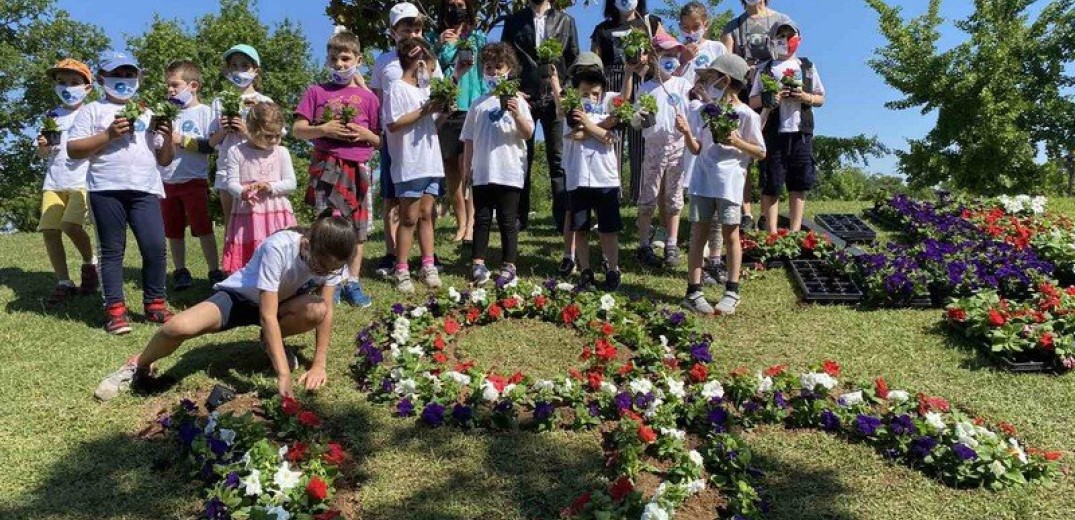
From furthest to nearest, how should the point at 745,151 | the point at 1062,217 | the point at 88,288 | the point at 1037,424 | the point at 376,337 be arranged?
the point at 1062,217 < the point at 88,288 < the point at 745,151 < the point at 376,337 < the point at 1037,424

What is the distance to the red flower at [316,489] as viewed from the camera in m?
3.33

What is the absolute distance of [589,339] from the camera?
5609 mm

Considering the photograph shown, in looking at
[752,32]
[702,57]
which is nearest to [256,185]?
[702,57]

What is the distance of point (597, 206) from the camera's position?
6668 millimetres

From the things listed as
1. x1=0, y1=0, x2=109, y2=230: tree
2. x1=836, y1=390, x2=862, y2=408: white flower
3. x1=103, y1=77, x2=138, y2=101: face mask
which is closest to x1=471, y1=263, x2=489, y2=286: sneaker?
x1=103, y1=77, x2=138, y2=101: face mask

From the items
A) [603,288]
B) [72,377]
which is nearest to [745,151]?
[603,288]

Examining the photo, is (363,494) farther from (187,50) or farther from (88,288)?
(187,50)

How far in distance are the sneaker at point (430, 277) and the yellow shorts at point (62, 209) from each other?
3.00 meters

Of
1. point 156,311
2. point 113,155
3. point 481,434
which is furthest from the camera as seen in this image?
point 156,311

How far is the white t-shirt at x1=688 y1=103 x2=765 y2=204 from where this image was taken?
599 centimetres

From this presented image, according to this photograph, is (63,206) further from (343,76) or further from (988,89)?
(988,89)

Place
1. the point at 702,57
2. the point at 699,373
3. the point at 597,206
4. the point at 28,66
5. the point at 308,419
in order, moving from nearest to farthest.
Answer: the point at 308,419 → the point at 699,373 → the point at 597,206 → the point at 702,57 → the point at 28,66

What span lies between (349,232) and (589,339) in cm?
219

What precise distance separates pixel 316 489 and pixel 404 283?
11.0 feet
